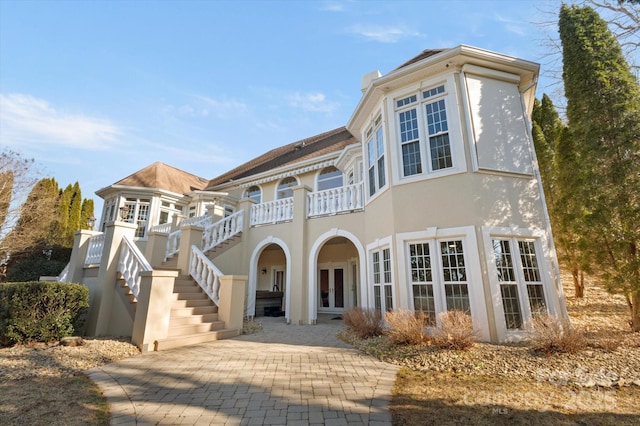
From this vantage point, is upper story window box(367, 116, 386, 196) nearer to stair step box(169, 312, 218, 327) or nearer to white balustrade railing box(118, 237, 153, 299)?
stair step box(169, 312, 218, 327)

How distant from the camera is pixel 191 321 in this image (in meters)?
7.51

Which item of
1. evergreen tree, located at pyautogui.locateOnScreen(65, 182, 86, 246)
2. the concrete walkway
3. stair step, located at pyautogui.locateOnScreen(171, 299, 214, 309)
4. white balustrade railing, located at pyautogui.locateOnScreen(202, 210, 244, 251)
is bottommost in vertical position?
the concrete walkway

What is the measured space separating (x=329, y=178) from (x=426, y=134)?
27.3ft

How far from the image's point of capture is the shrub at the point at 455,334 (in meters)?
5.51

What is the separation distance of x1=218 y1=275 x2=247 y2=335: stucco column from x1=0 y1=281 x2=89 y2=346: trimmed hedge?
3538 millimetres

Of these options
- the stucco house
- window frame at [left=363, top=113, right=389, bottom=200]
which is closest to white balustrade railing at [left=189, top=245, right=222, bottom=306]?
the stucco house

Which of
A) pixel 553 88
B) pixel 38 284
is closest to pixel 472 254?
pixel 553 88

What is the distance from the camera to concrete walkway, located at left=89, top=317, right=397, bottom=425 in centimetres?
329

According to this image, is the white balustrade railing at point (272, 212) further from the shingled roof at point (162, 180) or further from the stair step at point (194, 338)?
the shingled roof at point (162, 180)

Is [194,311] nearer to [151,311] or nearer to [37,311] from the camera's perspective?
[151,311]

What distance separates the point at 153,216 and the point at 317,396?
19269 mm

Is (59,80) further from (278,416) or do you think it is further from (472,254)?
(472,254)

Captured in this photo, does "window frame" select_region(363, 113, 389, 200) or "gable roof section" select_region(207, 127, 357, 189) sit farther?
"gable roof section" select_region(207, 127, 357, 189)

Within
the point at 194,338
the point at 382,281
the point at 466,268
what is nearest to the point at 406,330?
the point at 466,268
